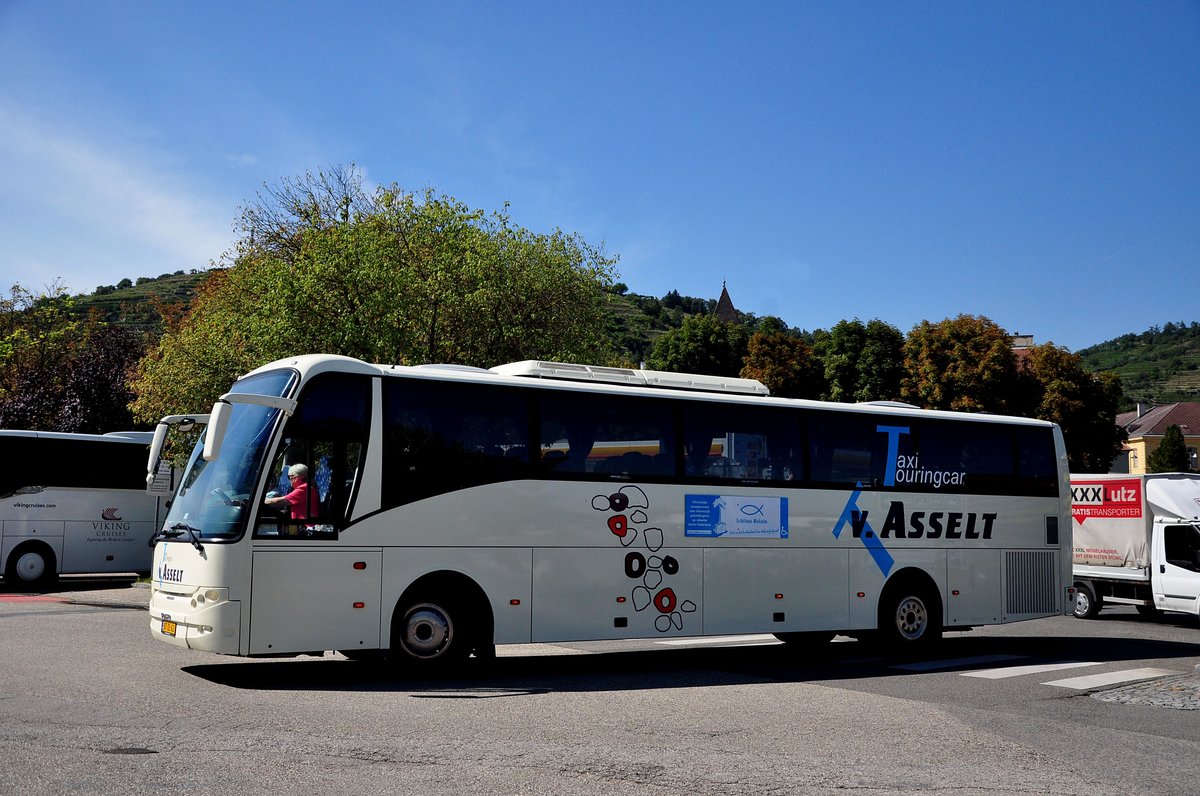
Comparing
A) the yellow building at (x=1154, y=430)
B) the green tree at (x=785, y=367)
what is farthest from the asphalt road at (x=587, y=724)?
the yellow building at (x=1154, y=430)

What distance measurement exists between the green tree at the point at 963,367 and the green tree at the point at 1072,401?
5.38 feet

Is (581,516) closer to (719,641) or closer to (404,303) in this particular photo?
(719,641)

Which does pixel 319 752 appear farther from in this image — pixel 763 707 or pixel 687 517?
pixel 687 517

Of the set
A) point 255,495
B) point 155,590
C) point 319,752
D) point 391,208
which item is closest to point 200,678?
point 155,590

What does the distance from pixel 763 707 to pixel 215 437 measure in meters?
5.70

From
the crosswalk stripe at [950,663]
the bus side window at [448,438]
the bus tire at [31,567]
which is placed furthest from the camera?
the bus tire at [31,567]

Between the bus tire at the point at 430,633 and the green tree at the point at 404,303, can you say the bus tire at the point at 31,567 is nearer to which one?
the green tree at the point at 404,303

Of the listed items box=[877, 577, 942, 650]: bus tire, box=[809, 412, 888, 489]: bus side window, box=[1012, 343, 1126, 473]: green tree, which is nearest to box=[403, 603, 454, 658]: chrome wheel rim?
box=[809, 412, 888, 489]: bus side window

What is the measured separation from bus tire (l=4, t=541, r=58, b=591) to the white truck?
21439 mm

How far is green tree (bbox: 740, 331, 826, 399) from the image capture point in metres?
66.2

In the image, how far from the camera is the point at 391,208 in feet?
101

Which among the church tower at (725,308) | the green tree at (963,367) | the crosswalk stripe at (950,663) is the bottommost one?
the crosswalk stripe at (950,663)

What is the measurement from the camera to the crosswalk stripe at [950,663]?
13.8 meters

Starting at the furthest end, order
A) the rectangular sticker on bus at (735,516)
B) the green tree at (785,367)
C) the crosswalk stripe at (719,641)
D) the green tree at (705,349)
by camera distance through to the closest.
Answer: the green tree at (705,349) < the green tree at (785,367) < the crosswalk stripe at (719,641) < the rectangular sticker on bus at (735,516)
